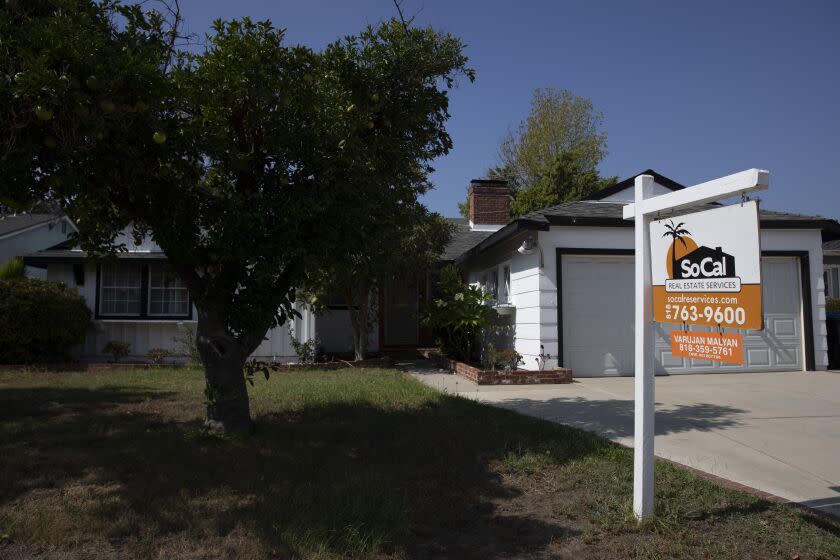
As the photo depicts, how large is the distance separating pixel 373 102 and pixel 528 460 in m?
4.14

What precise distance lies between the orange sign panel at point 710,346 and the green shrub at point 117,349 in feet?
42.3

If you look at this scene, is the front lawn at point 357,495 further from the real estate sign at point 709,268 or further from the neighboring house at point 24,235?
the neighboring house at point 24,235

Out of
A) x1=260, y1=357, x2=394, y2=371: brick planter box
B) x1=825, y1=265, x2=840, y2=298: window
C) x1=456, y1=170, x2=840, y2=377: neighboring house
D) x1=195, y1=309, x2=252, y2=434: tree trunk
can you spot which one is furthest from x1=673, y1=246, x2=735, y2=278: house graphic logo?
x1=825, y1=265, x2=840, y2=298: window

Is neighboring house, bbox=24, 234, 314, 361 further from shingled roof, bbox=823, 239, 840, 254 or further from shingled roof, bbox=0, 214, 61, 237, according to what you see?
shingled roof, bbox=823, 239, 840, 254

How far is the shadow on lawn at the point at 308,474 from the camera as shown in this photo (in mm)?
3979

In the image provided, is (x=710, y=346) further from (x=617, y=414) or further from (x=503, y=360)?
(x=503, y=360)

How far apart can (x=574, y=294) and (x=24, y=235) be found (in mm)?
21906

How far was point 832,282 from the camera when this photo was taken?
70.5 feet

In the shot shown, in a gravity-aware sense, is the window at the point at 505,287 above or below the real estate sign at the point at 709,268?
above

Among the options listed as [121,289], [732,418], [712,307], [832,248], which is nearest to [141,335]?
[121,289]

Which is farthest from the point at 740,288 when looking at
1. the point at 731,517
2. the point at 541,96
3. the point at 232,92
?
the point at 541,96

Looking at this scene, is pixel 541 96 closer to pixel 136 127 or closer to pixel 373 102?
pixel 373 102

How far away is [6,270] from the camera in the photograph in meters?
14.8

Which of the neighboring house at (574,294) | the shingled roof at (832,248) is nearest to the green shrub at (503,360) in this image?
the neighboring house at (574,294)
